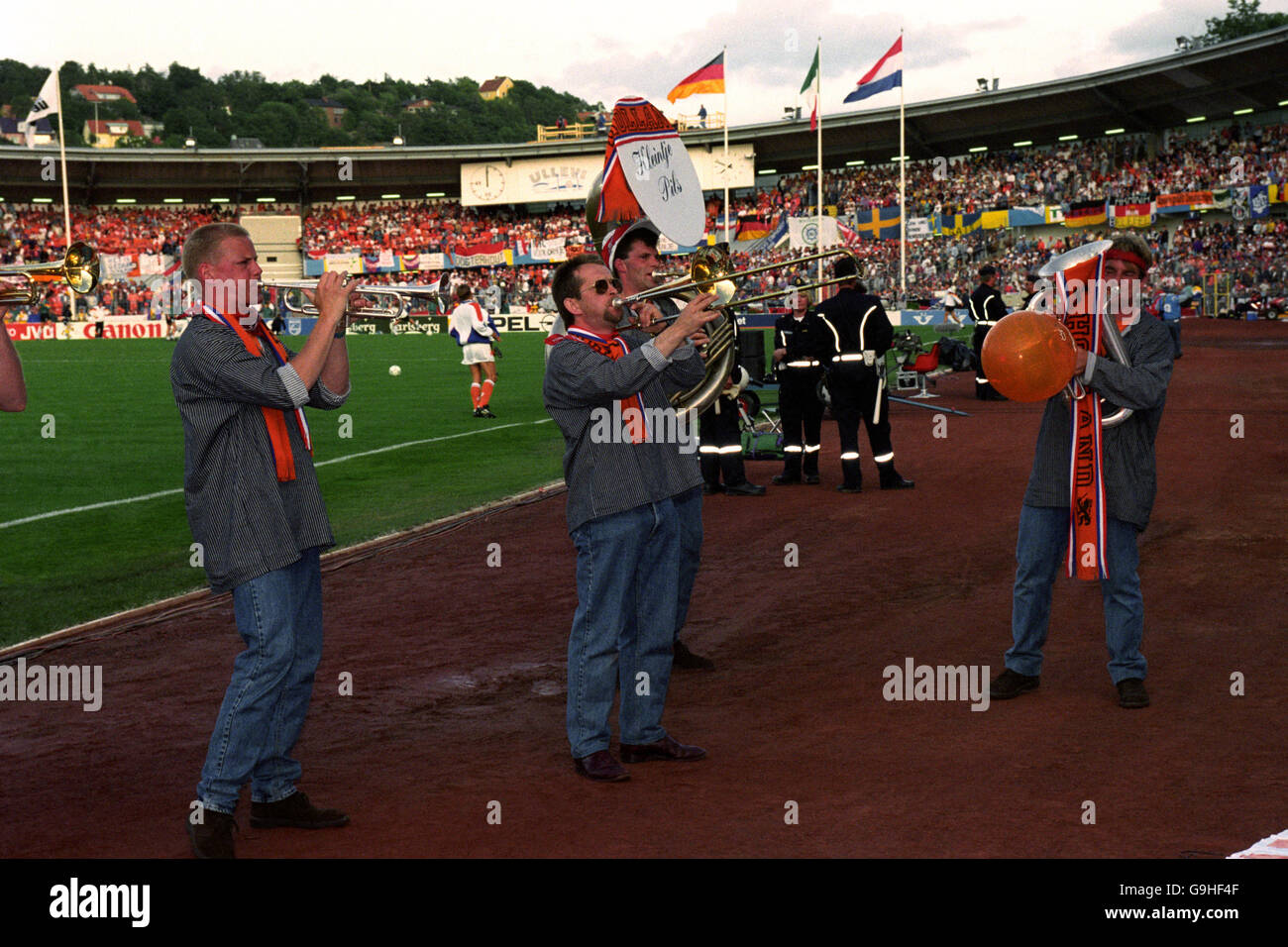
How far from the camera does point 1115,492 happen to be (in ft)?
20.4

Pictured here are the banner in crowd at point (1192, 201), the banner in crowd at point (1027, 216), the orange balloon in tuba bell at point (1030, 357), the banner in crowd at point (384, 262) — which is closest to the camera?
the orange balloon in tuba bell at point (1030, 357)

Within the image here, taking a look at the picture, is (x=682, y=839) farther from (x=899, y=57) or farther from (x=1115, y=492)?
(x=899, y=57)

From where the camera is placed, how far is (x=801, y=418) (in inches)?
545

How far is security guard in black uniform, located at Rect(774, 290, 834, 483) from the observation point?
13.4 m

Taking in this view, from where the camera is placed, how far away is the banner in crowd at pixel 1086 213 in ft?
182

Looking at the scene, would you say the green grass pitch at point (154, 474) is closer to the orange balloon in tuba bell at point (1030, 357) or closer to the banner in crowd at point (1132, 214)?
the orange balloon in tuba bell at point (1030, 357)

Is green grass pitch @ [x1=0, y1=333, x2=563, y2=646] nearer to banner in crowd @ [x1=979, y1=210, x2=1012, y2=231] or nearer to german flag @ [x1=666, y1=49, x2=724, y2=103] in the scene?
german flag @ [x1=666, y1=49, x2=724, y2=103]

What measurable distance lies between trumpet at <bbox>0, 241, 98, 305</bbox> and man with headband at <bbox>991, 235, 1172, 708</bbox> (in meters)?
4.39

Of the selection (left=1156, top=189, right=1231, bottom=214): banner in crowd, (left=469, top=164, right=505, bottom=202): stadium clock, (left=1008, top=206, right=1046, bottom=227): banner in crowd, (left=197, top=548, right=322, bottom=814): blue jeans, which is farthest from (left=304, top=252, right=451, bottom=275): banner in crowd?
(left=197, top=548, right=322, bottom=814): blue jeans

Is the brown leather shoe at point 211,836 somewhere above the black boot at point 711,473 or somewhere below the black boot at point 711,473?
below

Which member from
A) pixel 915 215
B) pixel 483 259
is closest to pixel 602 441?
pixel 915 215

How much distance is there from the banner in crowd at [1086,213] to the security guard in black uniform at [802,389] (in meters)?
45.7

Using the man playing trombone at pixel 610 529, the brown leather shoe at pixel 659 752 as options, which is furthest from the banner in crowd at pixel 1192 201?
the brown leather shoe at pixel 659 752

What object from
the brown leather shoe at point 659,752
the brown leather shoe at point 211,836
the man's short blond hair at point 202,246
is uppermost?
the man's short blond hair at point 202,246
